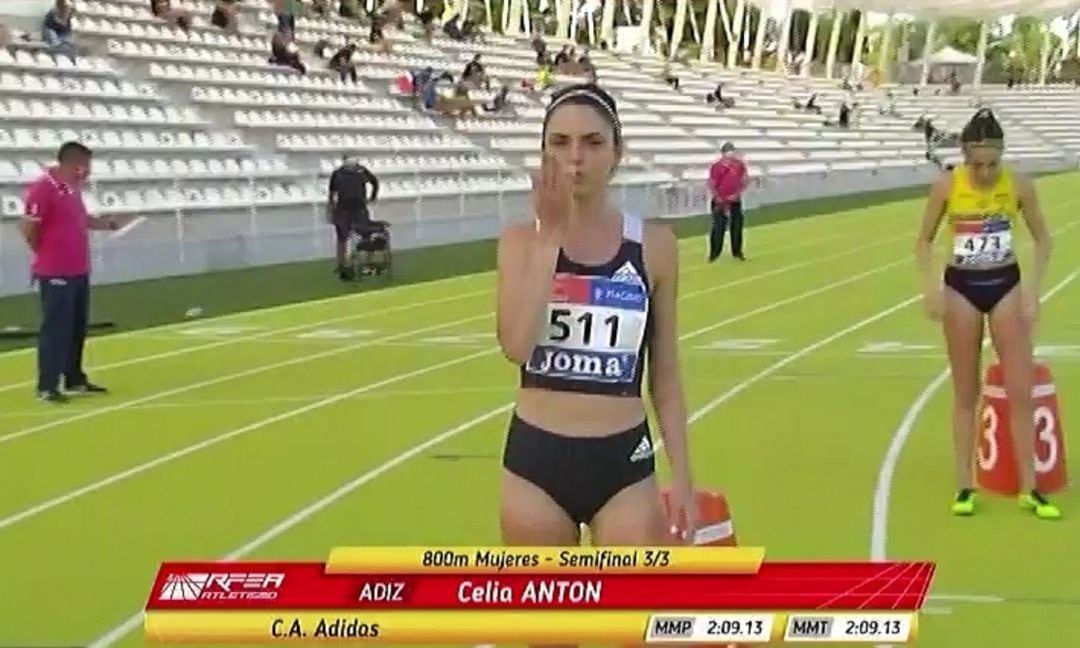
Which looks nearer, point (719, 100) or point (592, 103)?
point (592, 103)

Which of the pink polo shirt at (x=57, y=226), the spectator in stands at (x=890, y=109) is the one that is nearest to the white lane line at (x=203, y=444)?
the pink polo shirt at (x=57, y=226)

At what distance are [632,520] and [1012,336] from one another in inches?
182

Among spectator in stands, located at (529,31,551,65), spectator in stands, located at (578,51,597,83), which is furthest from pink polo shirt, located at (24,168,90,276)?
spectator in stands, located at (529,31,551,65)

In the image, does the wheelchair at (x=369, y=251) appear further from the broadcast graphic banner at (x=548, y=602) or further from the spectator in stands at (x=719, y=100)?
the spectator in stands at (x=719, y=100)

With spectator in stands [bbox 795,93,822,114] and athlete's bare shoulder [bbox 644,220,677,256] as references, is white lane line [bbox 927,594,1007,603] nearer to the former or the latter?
athlete's bare shoulder [bbox 644,220,677,256]

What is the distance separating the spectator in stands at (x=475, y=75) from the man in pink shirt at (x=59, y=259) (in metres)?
27.4

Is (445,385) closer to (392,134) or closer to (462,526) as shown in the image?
(462,526)

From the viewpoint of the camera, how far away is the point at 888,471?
10.2 metres

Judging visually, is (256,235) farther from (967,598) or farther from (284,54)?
(967,598)

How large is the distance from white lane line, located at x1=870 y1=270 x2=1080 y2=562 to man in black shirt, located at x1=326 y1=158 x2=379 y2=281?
1177 cm

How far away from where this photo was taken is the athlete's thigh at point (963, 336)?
871cm

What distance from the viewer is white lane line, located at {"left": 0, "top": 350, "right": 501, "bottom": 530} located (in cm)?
950

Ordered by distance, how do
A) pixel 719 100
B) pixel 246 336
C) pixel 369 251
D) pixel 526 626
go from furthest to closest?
pixel 719 100 < pixel 369 251 < pixel 246 336 < pixel 526 626

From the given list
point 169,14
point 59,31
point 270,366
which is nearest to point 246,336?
point 270,366
